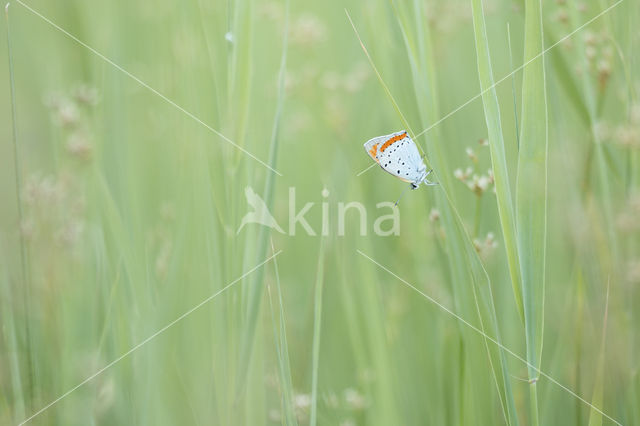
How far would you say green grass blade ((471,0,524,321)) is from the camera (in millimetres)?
849

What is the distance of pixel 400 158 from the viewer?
1.09 metres

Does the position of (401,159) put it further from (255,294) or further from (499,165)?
(255,294)

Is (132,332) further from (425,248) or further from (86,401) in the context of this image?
(425,248)

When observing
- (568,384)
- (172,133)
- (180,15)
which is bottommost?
(568,384)

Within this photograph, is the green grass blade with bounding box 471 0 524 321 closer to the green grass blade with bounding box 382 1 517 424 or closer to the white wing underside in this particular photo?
the green grass blade with bounding box 382 1 517 424

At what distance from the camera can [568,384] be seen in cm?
114

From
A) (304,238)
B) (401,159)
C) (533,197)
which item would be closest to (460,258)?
(533,197)

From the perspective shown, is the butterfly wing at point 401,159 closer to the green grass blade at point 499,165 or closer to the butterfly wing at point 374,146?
the butterfly wing at point 374,146

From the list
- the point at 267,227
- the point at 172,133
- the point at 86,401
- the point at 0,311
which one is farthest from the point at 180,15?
the point at 86,401

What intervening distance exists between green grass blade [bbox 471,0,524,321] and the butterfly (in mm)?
205

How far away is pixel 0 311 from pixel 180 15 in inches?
33.6

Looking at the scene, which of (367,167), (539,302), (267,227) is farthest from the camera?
(367,167)

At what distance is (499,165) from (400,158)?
26 centimetres

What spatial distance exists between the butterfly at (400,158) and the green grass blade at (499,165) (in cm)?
21
